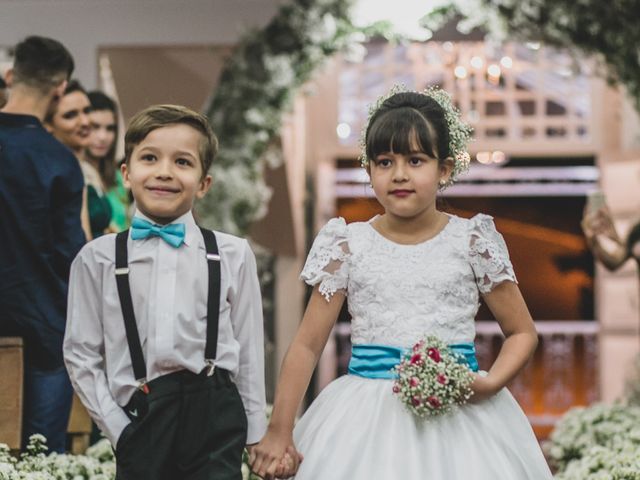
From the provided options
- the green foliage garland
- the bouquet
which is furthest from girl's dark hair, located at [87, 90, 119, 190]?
the bouquet

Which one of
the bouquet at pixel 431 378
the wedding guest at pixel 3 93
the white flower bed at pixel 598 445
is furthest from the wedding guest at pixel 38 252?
the white flower bed at pixel 598 445

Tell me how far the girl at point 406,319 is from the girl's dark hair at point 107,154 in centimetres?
253

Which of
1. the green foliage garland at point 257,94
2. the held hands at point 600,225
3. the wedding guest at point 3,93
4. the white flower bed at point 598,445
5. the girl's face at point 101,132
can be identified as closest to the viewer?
the white flower bed at point 598,445

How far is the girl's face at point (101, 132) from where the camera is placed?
216 inches

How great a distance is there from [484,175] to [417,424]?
9.65m

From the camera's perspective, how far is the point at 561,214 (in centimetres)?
1312

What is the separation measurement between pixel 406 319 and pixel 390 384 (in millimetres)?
177

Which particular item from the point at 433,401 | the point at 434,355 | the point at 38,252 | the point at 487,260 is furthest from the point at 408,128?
the point at 38,252

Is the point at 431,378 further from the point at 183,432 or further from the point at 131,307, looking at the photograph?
the point at 131,307

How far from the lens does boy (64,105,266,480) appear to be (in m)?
2.99

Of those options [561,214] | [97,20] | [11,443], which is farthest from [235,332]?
[561,214]

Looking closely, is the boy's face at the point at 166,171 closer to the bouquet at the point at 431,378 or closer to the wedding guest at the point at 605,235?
the bouquet at the point at 431,378

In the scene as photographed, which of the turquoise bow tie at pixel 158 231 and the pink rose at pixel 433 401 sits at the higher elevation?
the turquoise bow tie at pixel 158 231

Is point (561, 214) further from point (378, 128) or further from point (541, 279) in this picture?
point (378, 128)
